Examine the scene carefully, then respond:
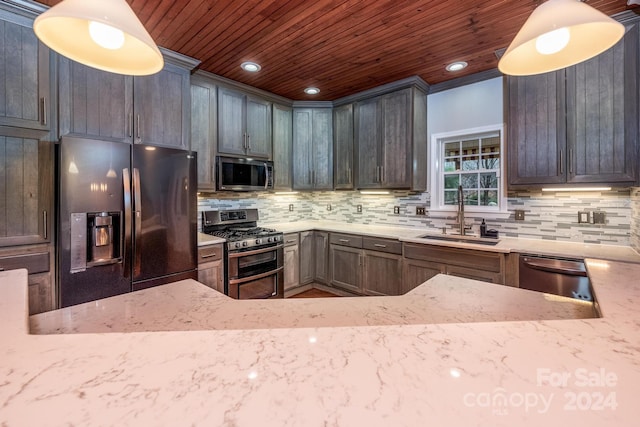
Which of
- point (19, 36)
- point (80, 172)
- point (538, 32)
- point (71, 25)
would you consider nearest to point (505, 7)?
point (538, 32)

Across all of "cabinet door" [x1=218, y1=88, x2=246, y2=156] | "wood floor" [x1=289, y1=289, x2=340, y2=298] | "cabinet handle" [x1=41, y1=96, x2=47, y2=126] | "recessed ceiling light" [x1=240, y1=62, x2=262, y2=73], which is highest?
"recessed ceiling light" [x1=240, y1=62, x2=262, y2=73]

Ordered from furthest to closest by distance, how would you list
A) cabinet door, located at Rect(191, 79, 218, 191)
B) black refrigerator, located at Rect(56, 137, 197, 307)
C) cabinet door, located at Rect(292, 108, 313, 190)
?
cabinet door, located at Rect(292, 108, 313, 190) < cabinet door, located at Rect(191, 79, 218, 191) < black refrigerator, located at Rect(56, 137, 197, 307)

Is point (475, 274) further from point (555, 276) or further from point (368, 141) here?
point (368, 141)

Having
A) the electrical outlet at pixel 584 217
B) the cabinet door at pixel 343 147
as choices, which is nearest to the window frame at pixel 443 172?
the electrical outlet at pixel 584 217

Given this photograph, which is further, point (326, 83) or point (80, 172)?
point (326, 83)

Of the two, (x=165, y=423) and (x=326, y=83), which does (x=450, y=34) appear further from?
(x=165, y=423)

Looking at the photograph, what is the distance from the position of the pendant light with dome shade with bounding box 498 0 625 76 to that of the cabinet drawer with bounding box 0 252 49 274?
2.86m

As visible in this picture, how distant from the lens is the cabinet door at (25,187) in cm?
187

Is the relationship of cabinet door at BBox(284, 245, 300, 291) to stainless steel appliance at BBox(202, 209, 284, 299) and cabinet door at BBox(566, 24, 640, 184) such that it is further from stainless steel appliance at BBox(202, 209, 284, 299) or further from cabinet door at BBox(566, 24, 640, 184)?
cabinet door at BBox(566, 24, 640, 184)

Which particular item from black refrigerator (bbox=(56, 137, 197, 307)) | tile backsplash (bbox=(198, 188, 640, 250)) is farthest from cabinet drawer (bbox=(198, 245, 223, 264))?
tile backsplash (bbox=(198, 188, 640, 250))

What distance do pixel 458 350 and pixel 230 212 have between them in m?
3.29

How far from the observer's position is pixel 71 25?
3.46ft

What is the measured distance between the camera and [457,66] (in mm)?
2871

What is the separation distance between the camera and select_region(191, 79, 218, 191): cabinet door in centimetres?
297
